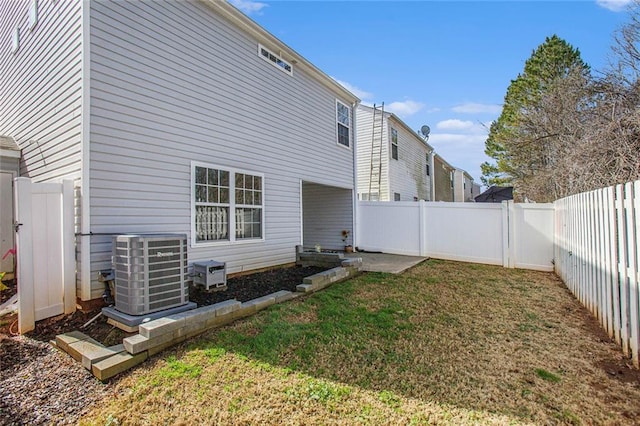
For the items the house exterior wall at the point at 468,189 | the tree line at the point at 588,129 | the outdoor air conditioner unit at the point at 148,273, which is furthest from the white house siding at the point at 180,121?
the house exterior wall at the point at 468,189

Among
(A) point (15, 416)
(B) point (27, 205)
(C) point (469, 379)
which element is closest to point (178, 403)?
(A) point (15, 416)

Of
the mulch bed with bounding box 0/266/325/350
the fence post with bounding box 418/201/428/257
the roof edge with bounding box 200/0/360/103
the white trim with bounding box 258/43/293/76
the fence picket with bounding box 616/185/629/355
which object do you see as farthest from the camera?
the fence post with bounding box 418/201/428/257

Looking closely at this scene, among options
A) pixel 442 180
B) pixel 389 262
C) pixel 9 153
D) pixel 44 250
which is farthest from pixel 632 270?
pixel 442 180

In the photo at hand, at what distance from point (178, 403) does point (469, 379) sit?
97.3 inches

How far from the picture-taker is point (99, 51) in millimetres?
4465

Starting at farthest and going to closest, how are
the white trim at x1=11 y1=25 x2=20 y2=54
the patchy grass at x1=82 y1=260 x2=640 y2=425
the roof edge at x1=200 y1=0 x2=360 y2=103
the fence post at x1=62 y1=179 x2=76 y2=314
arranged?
1. the white trim at x1=11 y1=25 x2=20 y2=54
2. the roof edge at x1=200 y1=0 x2=360 y2=103
3. the fence post at x1=62 y1=179 x2=76 y2=314
4. the patchy grass at x1=82 y1=260 x2=640 y2=425

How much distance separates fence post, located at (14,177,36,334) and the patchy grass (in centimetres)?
205

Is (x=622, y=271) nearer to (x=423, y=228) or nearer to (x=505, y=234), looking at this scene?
(x=505, y=234)

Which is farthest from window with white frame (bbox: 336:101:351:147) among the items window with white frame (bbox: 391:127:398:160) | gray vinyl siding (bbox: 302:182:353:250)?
window with white frame (bbox: 391:127:398:160)

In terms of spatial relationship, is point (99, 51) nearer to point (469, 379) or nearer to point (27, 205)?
point (27, 205)

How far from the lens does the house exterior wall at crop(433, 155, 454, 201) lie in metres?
23.0

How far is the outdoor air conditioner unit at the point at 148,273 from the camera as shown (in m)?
3.78

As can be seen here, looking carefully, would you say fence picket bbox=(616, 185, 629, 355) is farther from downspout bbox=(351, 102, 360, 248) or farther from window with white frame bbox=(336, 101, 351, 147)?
downspout bbox=(351, 102, 360, 248)

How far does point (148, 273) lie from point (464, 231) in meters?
8.24
